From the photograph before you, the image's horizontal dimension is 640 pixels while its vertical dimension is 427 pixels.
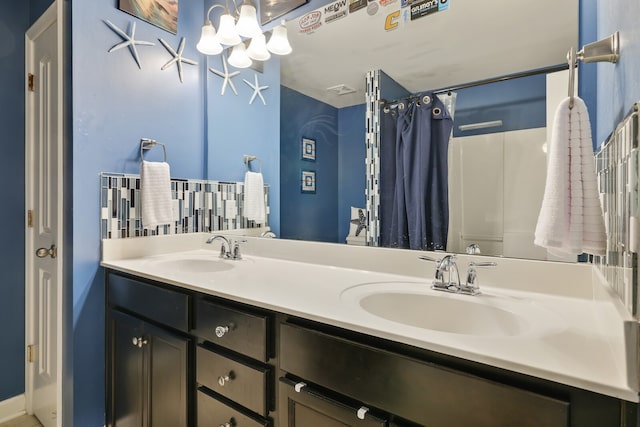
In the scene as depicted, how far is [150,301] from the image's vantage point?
4.37 ft

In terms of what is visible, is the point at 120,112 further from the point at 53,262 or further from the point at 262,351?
Result: the point at 262,351

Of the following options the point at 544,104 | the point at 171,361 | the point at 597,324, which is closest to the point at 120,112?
the point at 171,361

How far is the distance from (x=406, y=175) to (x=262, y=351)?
800 millimetres

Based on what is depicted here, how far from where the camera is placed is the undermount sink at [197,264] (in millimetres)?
1658

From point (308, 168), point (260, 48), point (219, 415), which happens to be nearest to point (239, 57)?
point (260, 48)

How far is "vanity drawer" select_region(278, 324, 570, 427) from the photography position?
59 cm

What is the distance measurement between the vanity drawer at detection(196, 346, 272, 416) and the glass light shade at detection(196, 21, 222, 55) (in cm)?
157

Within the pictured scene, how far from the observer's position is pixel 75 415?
1.54 m

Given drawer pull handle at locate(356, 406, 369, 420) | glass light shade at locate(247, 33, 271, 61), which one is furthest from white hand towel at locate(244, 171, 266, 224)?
drawer pull handle at locate(356, 406, 369, 420)

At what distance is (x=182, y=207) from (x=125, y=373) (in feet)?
2.82

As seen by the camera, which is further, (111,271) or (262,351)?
(111,271)

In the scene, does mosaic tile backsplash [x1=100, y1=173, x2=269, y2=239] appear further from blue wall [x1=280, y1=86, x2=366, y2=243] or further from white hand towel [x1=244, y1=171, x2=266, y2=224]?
blue wall [x1=280, y1=86, x2=366, y2=243]

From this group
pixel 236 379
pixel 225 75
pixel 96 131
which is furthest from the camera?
pixel 225 75

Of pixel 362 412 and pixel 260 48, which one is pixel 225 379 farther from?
pixel 260 48
